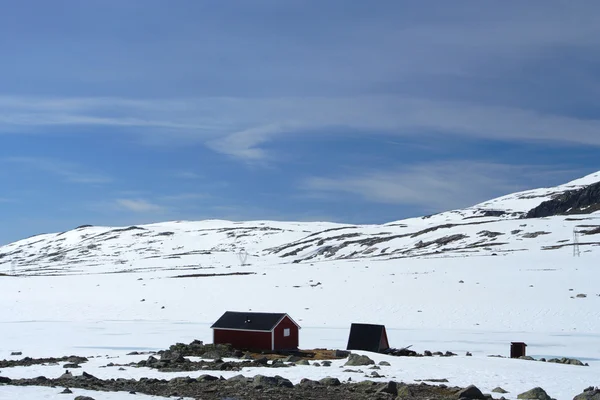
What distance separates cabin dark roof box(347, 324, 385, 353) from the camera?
36031mm

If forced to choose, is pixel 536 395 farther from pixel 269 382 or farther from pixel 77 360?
pixel 77 360

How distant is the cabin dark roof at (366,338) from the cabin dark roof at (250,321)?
14.6 ft

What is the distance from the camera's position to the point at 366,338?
120ft

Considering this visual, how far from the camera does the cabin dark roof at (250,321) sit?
37.5 metres

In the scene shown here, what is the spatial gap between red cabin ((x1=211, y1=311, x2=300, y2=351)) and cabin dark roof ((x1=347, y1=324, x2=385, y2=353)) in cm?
363

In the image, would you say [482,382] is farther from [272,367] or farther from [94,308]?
[94,308]

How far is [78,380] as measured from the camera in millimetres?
22188

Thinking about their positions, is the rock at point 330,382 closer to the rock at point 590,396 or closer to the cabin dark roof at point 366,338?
the rock at point 590,396

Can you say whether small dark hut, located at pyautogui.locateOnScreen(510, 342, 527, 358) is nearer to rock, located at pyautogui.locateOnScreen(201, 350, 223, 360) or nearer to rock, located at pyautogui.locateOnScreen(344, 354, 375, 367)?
rock, located at pyautogui.locateOnScreen(344, 354, 375, 367)

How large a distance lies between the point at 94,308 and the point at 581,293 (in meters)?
43.9

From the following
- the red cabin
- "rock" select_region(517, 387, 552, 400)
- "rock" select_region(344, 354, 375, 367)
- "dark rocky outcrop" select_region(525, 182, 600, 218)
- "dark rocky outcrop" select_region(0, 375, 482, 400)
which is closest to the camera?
"dark rocky outcrop" select_region(0, 375, 482, 400)

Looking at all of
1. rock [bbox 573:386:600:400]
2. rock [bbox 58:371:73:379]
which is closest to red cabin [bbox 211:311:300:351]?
rock [bbox 58:371:73:379]

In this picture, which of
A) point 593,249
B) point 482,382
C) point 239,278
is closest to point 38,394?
point 482,382

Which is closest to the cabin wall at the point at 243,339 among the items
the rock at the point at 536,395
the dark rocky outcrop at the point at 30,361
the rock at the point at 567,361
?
the dark rocky outcrop at the point at 30,361
